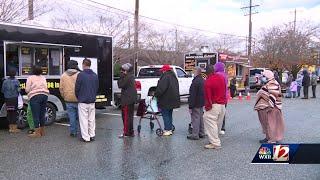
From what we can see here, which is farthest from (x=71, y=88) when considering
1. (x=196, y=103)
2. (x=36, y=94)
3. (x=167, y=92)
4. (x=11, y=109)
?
(x=196, y=103)

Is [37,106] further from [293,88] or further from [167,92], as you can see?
[293,88]

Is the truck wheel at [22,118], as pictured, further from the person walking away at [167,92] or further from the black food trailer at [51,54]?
the person walking away at [167,92]

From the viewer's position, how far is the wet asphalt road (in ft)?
22.6

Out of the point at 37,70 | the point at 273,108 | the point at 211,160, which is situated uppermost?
the point at 37,70

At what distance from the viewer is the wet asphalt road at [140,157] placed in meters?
6.90

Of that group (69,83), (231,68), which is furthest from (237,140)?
(231,68)

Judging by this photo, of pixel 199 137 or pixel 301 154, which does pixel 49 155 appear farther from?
pixel 301 154

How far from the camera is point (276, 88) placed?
30.9 ft

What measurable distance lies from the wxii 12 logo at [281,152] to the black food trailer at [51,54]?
27.5 ft

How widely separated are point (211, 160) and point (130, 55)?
24.0 meters

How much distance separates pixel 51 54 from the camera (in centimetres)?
1221

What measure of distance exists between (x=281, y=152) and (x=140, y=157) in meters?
4.31

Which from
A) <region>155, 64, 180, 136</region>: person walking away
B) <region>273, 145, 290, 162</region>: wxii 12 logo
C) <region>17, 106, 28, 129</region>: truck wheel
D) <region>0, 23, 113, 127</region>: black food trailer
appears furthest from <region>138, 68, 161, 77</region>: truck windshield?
<region>273, 145, 290, 162</region>: wxii 12 logo

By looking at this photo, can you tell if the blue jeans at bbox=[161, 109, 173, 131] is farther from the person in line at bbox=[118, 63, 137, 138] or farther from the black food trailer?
the black food trailer
